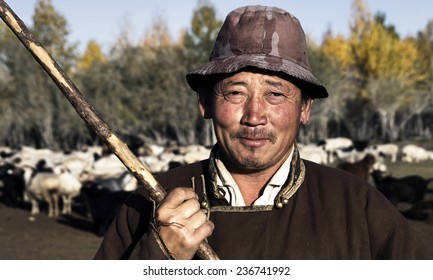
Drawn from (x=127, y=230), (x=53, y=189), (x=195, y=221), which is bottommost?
(x=53, y=189)

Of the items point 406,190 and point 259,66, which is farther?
point 406,190

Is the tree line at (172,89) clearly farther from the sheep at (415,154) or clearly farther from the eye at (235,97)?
the eye at (235,97)

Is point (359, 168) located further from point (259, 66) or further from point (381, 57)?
point (381, 57)

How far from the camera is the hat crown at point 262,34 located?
8.70 ft

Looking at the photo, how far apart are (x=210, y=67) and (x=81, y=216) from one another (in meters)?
17.9

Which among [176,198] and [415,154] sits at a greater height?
[176,198]

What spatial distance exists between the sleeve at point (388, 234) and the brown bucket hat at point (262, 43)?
20.8 inches

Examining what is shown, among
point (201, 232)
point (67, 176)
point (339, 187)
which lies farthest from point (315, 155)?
point (201, 232)

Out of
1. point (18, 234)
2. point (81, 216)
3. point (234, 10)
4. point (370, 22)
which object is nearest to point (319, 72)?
point (370, 22)

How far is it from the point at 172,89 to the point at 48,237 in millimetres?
32631

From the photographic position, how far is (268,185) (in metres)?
2.68

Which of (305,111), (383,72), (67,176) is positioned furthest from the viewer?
(383,72)

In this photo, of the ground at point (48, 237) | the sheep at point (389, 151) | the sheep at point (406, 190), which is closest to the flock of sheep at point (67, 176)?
the ground at point (48, 237)

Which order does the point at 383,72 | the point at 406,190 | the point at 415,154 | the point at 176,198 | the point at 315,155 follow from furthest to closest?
the point at 383,72, the point at 415,154, the point at 315,155, the point at 406,190, the point at 176,198
